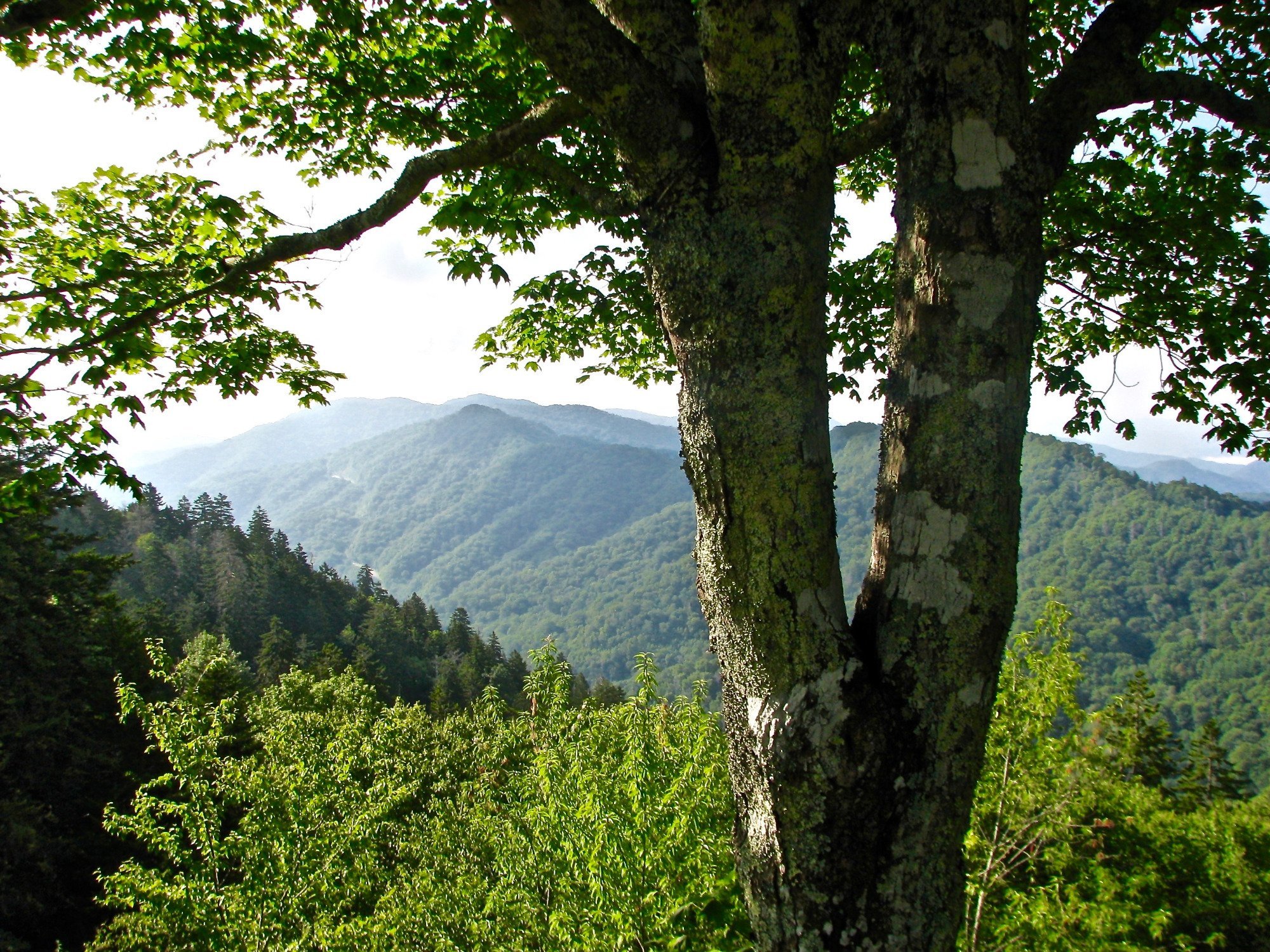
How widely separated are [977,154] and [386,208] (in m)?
2.61

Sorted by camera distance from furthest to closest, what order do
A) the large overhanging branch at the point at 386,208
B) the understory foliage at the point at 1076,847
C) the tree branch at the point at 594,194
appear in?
the understory foliage at the point at 1076,847 → the large overhanging branch at the point at 386,208 → the tree branch at the point at 594,194

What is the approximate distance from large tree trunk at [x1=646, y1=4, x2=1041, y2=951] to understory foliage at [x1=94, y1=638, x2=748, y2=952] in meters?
4.26

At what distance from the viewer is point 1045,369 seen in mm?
6469

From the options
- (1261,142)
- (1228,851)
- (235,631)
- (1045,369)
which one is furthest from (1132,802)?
(235,631)

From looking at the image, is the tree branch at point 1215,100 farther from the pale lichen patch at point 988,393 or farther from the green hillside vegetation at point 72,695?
→ the green hillside vegetation at point 72,695

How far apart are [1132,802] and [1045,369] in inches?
542

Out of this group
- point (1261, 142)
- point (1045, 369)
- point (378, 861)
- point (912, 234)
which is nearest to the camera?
point (912, 234)

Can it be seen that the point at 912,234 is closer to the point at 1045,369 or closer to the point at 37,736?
the point at 1045,369

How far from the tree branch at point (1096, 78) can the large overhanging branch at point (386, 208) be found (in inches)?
72.2

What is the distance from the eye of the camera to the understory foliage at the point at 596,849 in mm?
6238

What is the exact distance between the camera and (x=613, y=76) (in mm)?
2209

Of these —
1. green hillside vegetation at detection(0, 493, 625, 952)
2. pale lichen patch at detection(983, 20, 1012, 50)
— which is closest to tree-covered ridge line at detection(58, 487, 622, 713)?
green hillside vegetation at detection(0, 493, 625, 952)

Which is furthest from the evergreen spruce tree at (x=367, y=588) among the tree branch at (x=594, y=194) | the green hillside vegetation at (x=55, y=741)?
the tree branch at (x=594, y=194)

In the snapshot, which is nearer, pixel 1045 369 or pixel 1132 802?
pixel 1045 369
